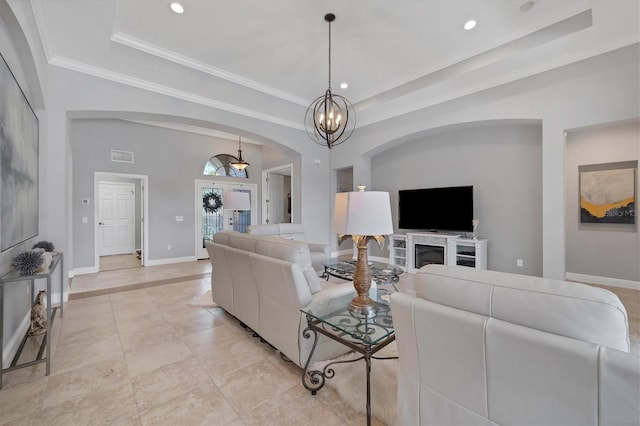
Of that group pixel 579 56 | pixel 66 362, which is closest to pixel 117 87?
pixel 66 362

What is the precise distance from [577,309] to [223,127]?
5324 millimetres

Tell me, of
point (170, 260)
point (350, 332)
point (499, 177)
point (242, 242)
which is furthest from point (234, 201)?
point (499, 177)

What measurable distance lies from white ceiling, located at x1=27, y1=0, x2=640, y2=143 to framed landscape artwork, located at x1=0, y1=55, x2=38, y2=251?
1.12m

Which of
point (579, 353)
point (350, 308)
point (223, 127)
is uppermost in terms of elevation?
point (223, 127)

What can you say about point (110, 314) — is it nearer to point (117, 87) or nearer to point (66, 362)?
point (66, 362)

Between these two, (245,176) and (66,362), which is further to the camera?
(245,176)

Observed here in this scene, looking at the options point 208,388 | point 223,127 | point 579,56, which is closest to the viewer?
point 208,388

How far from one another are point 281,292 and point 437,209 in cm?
411

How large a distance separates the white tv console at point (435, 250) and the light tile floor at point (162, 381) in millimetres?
3657

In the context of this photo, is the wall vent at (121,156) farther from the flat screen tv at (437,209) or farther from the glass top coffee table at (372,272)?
the flat screen tv at (437,209)

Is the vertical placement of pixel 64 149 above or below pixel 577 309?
above

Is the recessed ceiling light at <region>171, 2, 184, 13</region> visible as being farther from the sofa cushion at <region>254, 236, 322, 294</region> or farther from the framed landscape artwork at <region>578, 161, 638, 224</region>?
the framed landscape artwork at <region>578, 161, 638, 224</region>

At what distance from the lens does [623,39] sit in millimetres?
3176

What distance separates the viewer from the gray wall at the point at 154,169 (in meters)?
5.52
